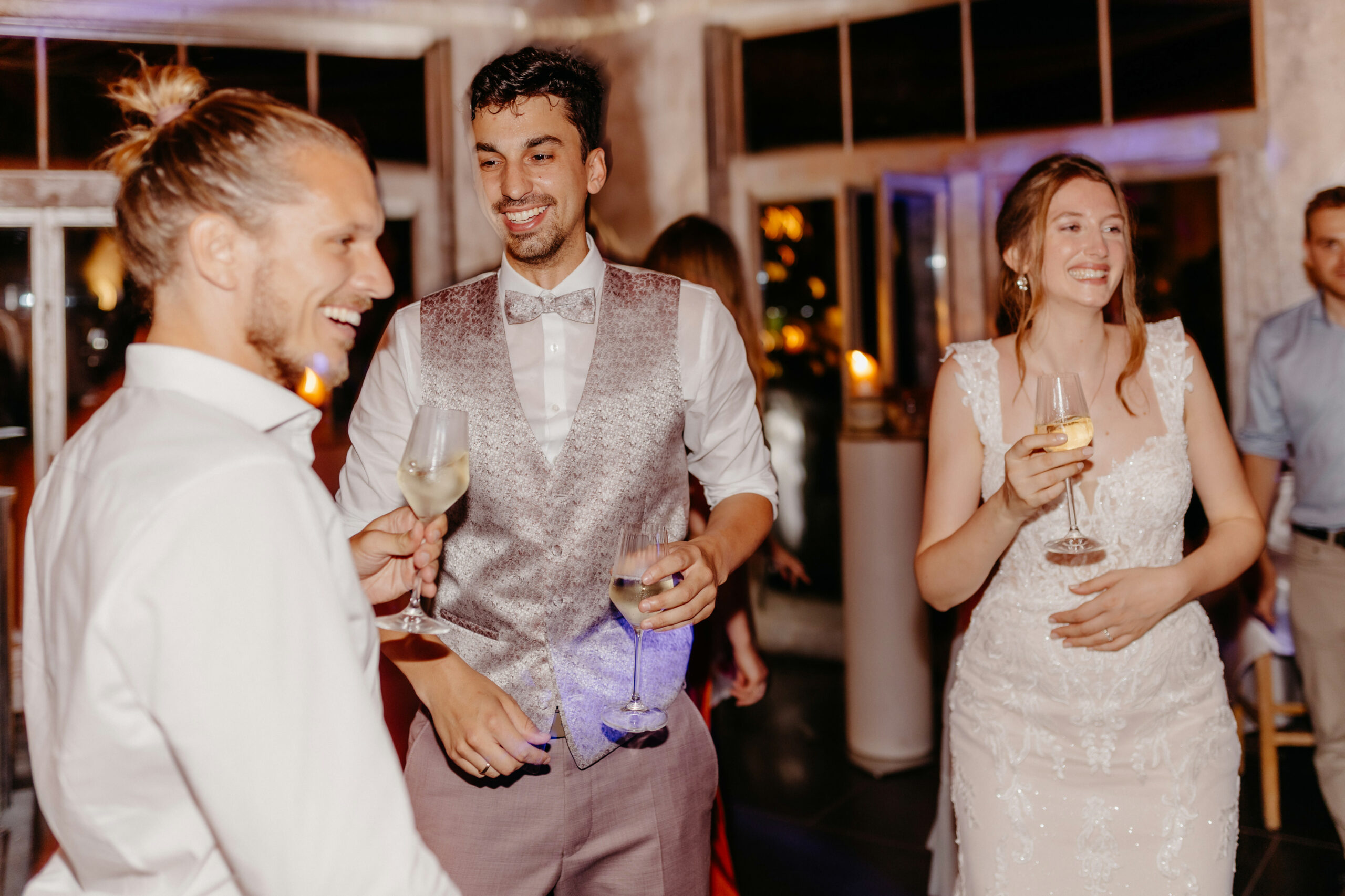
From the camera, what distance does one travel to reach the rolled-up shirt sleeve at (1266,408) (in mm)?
3246

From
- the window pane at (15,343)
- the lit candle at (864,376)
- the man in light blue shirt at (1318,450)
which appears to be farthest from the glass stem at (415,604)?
the window pane at (15,343)

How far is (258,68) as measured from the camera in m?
4.76

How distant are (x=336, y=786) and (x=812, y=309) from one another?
459 cm

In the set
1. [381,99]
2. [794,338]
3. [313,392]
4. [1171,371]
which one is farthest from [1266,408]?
[381,99]

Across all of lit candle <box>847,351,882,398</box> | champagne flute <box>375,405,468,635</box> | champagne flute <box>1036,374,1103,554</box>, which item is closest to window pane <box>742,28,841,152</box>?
lit candle <box>847,351,882,398</box>

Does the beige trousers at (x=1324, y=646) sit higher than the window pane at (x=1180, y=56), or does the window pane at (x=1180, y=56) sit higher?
the window pane at (x=1180, y=56)

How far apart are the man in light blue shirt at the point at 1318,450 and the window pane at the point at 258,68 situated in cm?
414

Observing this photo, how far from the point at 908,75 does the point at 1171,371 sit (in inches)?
123

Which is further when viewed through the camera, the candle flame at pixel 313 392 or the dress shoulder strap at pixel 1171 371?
the candle flame at pixel 313 392

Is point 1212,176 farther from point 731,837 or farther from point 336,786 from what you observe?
point 336,786

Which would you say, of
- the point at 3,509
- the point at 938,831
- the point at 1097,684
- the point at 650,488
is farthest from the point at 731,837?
the point at 3,509

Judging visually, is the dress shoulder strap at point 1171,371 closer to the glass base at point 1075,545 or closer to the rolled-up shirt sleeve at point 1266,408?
the glass base at point 1075,545

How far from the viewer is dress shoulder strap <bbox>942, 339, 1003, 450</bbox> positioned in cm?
195

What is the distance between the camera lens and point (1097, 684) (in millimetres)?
1876
